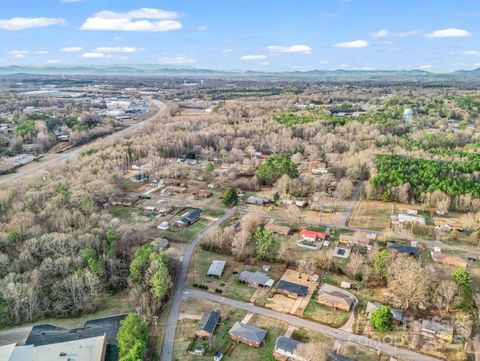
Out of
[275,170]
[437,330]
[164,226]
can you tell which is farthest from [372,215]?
[164,226]

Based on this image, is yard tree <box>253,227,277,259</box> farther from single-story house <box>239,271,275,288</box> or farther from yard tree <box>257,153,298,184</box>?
yard tree <box>257,153,298,184</box>

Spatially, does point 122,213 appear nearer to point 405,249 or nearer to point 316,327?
point 316,327

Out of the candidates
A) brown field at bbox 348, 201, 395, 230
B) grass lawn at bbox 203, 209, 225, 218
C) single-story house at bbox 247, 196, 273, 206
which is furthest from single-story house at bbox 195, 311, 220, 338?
single-story house at bbox 247, 196, 273, 206

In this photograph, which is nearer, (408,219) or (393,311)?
(393,311)

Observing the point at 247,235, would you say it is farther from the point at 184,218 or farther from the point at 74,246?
the point at 74,246

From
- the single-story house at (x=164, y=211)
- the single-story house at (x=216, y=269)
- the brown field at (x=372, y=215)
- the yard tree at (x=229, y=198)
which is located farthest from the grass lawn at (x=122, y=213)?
the brown field at (x=372, y=215)
